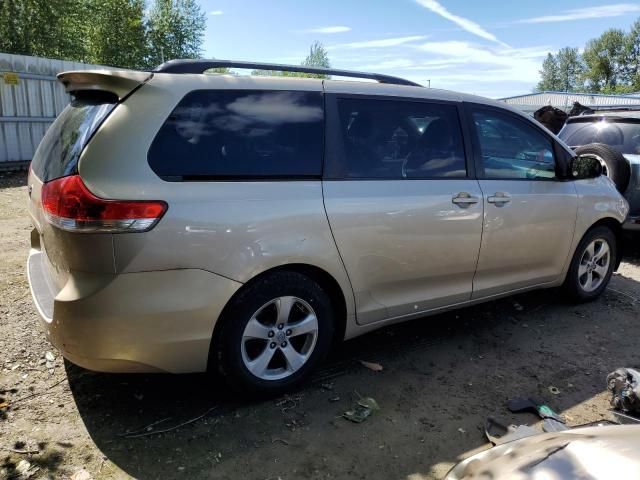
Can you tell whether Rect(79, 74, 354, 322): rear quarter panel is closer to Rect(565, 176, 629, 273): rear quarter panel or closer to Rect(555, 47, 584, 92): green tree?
Rect(565, 176, 629, 273): rear quarter panel

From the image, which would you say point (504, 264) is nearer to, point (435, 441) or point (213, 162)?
point (435, 441)

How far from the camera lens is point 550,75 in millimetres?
88375

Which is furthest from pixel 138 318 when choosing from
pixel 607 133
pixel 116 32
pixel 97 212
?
pixel 116 32

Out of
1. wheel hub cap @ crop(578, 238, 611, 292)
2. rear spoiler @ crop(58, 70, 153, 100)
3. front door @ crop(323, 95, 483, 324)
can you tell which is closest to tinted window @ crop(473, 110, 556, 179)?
front door @ crop(323, 95, 483, 324)

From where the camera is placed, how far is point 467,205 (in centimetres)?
362

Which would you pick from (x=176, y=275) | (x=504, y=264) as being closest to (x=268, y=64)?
(x=176, y=275)

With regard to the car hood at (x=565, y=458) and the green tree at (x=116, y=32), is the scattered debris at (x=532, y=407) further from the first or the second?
the green tree at (x=116, y=32)

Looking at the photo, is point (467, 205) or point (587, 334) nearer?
point (467, 205)

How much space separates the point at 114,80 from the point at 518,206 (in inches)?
114

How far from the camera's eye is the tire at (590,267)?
4.64 metres

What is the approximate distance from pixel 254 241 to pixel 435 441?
4.71ft

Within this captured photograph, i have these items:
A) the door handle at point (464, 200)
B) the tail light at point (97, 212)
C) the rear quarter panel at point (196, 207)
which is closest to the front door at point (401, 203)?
the door handle at point (464, 200)

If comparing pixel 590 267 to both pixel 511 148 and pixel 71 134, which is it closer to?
pixel 511 148

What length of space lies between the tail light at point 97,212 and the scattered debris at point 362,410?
1.53 m
